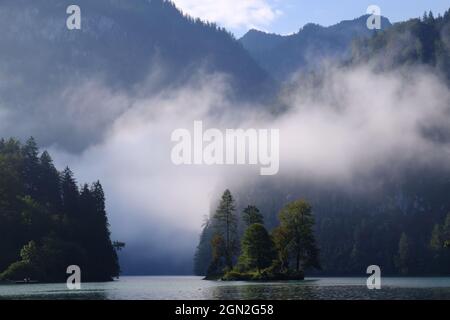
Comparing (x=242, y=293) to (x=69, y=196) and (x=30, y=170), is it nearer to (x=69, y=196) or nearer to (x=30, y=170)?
(x=69, y=196)

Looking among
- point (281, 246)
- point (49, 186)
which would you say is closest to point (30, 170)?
point (49, 186)

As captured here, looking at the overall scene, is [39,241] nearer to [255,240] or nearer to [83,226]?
[83,226]

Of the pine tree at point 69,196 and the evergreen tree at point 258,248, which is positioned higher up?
the pine tree at point 69,196

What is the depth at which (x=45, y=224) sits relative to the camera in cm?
15100

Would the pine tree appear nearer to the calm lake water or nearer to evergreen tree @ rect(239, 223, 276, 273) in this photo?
evergreen tree @ rect(239, 223, 276, 273)

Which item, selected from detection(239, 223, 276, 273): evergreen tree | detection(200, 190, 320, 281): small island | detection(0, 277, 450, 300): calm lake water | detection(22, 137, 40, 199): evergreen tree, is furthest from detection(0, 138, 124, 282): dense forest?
detection(0, 277, 450, 300): calm lake water

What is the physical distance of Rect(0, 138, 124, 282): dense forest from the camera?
453 feet

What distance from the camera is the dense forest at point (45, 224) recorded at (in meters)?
138

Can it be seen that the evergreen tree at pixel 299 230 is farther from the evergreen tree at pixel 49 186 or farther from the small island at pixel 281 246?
the evergreen tree at pixel 49 186

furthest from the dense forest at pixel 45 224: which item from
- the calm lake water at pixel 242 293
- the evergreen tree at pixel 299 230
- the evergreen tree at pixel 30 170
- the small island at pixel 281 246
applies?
the evergreen tree at pixel 299 230

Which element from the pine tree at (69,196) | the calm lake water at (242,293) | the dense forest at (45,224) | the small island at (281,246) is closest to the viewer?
the calm lake water at (242,293)

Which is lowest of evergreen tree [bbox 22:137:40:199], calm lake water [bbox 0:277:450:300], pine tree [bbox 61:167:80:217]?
calm lake water [bbox 0:277:450:300]

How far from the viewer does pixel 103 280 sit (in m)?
155
